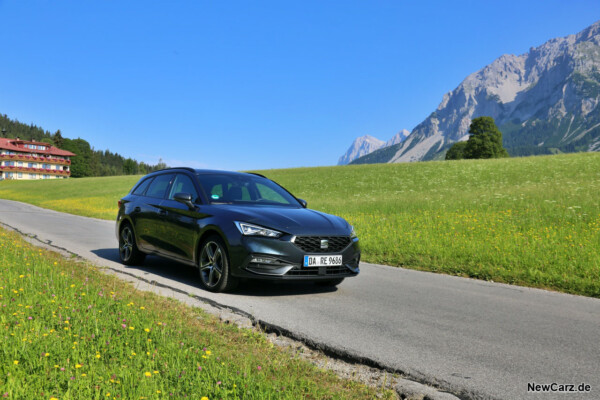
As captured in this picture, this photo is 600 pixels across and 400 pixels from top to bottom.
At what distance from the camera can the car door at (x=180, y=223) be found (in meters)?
6.55

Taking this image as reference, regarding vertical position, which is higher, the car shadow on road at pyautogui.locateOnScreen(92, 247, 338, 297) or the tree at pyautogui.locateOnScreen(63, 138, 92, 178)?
the tree at pyautogui.locateOnScreen(63, 138, 92, 178)

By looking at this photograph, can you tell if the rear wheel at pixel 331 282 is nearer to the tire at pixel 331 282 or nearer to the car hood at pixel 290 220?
the tire at pixel 331 282

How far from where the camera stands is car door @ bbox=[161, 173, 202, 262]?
21.5 feet

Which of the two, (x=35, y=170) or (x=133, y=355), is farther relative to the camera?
(x=35, y=170)

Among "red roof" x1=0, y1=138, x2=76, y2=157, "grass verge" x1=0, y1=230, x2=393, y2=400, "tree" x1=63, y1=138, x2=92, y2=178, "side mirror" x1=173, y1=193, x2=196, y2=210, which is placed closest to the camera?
"grass verge" x1=0, y1=230, x2=393, y2=400

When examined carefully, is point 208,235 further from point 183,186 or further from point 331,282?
point 331,282

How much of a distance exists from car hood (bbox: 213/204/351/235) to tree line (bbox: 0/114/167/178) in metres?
126

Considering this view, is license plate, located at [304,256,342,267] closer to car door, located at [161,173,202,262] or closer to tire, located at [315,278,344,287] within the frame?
tire, located at [315,278,344,287]

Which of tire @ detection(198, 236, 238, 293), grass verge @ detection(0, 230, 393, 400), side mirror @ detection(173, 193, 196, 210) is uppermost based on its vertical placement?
side mirror @ detection(173, 193, 196, 210)

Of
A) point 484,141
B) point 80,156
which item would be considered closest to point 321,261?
point 484,141

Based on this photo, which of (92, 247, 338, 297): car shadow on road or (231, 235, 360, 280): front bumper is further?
(92, 247, 338, 297): car shadow on road

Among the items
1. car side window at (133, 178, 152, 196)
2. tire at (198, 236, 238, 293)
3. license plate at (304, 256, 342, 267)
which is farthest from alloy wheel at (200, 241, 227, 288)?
car side window at (133, 178, 152, 196)

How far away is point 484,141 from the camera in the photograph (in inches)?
2753

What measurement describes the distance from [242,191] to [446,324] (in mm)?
3574
